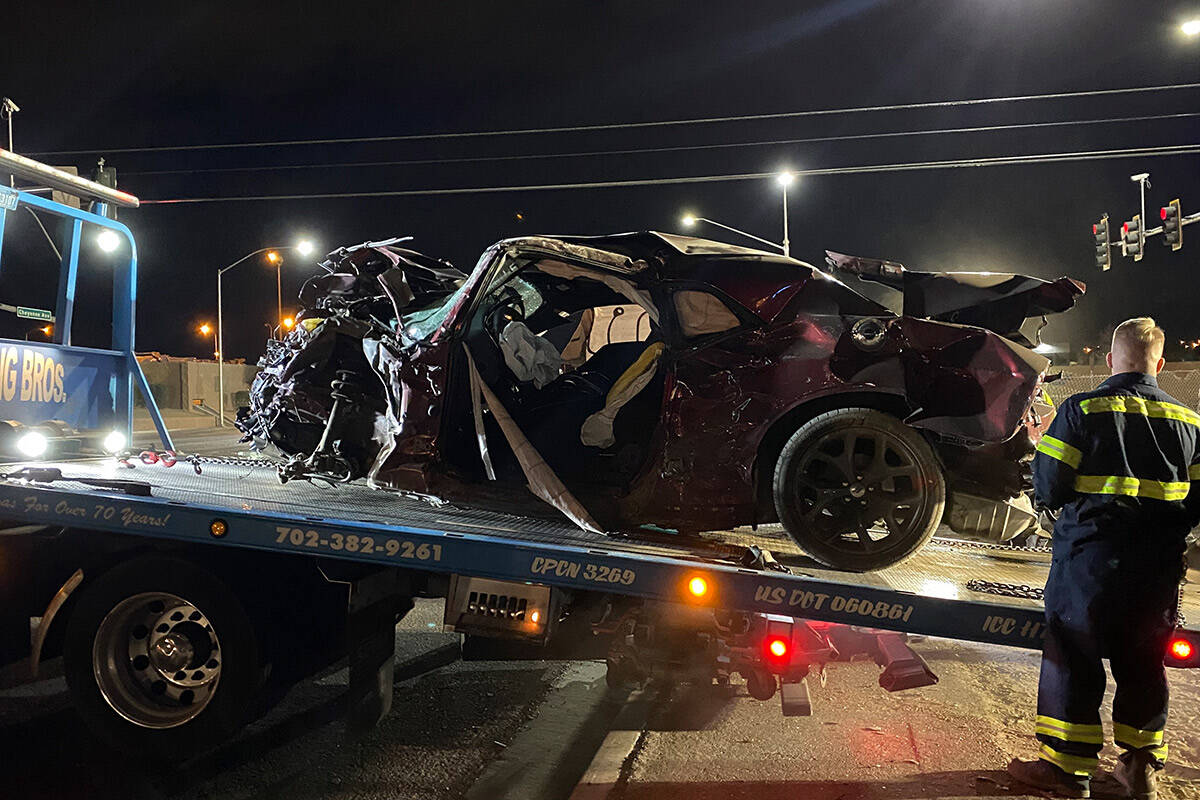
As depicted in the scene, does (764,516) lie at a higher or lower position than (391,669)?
higher

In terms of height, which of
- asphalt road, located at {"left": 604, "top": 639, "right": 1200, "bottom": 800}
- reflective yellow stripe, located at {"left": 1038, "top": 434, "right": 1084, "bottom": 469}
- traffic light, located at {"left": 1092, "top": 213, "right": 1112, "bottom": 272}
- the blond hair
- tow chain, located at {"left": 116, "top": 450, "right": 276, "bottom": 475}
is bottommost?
asphalt road, located at {"left": 604, "top": 639, "right": 1200, "bottom": 800}

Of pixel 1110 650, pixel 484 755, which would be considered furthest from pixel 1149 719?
pixel 484 755

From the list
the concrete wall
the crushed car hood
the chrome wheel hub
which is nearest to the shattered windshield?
the chrome wheel hub

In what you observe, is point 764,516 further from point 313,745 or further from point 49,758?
point 49,758

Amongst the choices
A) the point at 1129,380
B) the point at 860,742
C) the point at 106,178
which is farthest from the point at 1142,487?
the point at 106,178

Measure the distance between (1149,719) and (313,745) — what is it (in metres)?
3.79

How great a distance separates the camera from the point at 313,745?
166 inches

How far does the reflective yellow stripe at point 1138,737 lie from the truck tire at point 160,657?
3806mm

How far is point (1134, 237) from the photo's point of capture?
17156 mm

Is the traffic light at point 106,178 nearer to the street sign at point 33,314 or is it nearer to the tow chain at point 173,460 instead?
the street sign at point 33,314

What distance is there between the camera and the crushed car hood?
3.96 m

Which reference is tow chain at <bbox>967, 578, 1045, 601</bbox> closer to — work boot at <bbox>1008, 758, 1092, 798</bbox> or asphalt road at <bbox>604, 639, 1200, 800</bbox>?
work boot at <bbox>1008, 758, 1092, 798</bbox>

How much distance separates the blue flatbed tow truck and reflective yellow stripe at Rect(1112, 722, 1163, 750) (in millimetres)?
349

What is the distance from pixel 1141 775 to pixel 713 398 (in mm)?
2293
